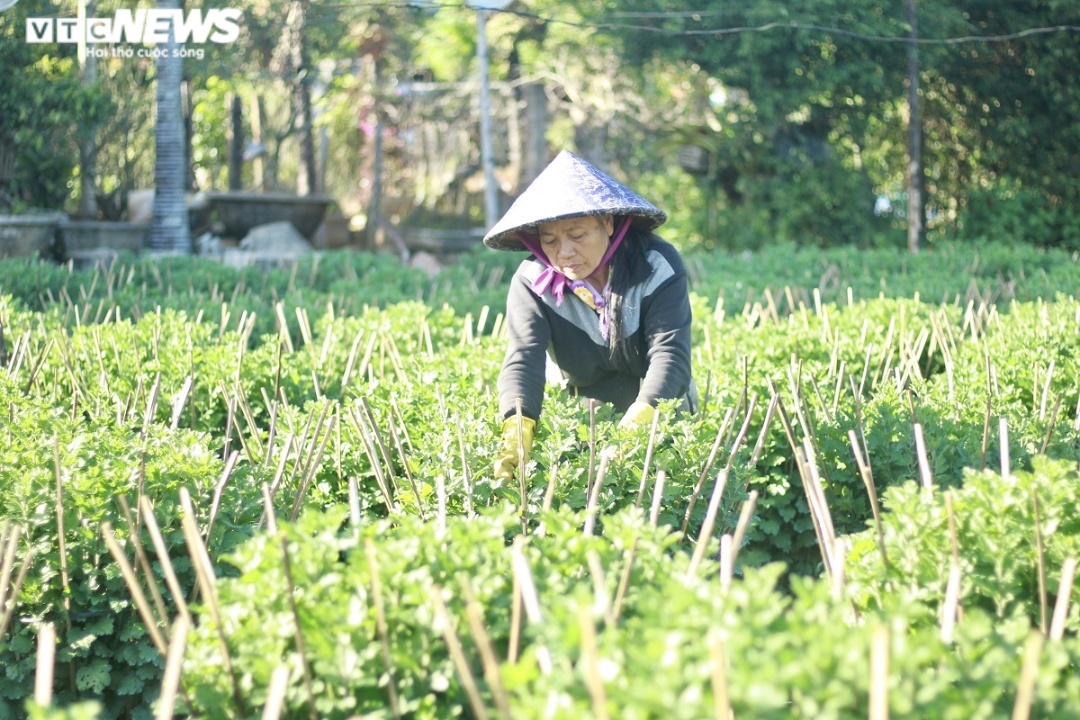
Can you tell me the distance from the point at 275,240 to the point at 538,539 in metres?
13.0

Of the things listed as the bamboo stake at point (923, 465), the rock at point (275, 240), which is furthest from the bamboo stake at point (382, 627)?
the rock at point (275, 240)

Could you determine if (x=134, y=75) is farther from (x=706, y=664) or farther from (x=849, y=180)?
(x=706, y=664)

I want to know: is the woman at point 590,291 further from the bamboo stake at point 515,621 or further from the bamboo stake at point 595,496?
the bamboo stake at point 515,621

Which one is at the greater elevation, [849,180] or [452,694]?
[849,180]

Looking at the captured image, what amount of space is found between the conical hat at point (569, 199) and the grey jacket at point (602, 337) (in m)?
0.18

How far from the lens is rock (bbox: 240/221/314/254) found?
1493 cm

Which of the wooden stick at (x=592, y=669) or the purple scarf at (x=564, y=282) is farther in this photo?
the purple scarf at (x=564, y=282)

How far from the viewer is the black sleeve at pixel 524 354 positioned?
12.2 feet

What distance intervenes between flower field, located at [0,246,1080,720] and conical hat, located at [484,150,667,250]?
1.91 ft

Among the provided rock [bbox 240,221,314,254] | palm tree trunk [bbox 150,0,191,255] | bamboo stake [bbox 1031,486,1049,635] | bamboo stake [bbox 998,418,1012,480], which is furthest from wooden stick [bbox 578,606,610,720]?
rock [bbox 240,221,314,254]

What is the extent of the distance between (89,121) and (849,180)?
9.70 meters

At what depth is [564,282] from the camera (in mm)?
3906

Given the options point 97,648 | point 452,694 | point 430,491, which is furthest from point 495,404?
point 452,694

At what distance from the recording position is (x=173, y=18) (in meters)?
12.4
